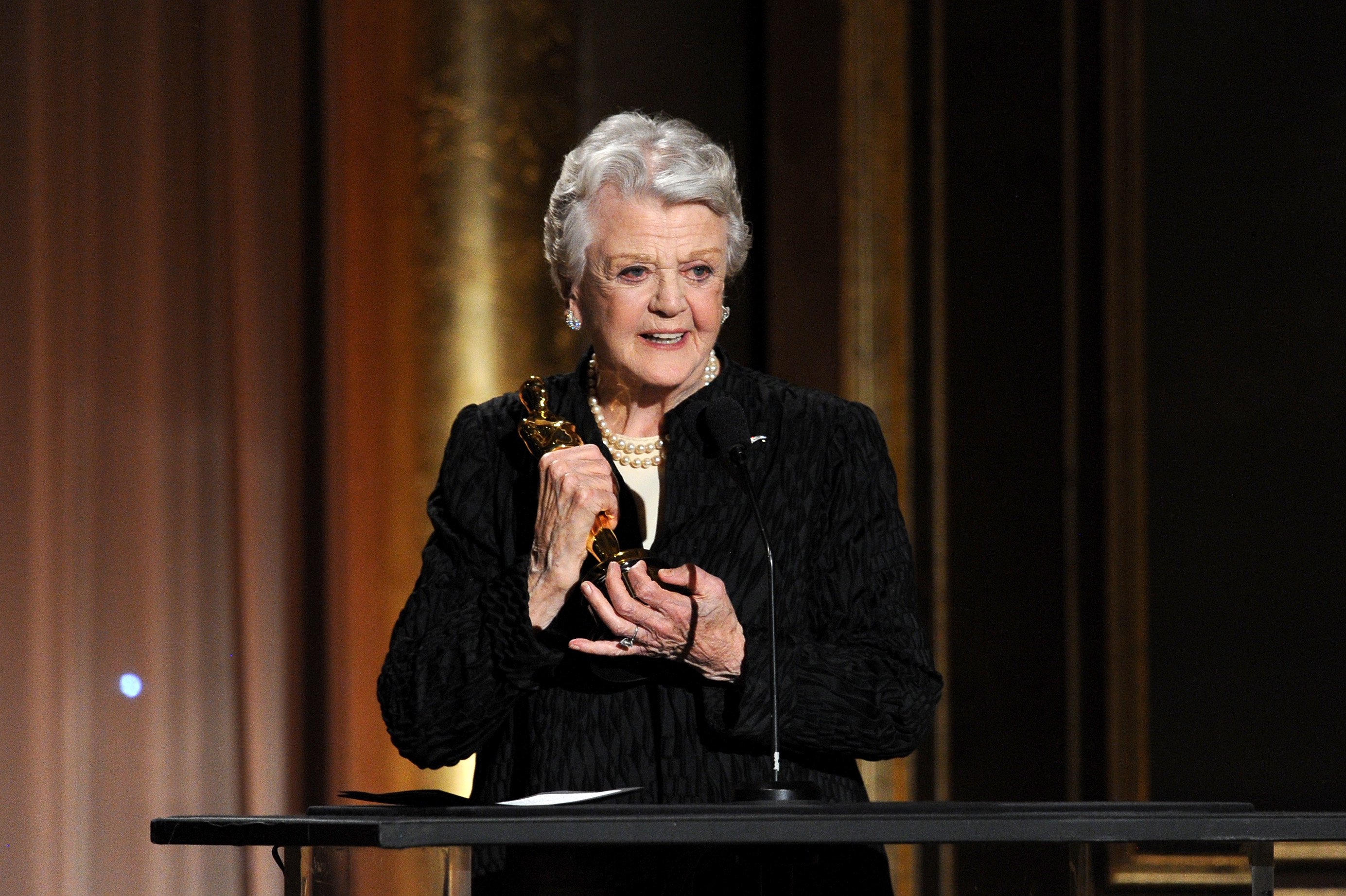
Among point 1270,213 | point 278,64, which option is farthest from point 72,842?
point 1270,213

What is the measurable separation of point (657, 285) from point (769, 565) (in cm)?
43

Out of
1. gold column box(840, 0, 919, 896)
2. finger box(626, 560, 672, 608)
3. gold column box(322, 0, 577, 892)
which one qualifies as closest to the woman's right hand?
finger box(626, 560, 672, 608)

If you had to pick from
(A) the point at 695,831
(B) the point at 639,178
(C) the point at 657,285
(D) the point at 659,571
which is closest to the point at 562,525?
(D) the point at 659,571

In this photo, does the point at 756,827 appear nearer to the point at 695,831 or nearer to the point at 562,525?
the point at 695,831

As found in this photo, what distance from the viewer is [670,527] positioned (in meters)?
2.08

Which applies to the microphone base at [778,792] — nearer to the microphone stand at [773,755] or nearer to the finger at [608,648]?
the microphone stand at [773,755]

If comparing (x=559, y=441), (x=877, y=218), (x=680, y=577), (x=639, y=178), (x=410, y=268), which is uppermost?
(x=877, y=218)

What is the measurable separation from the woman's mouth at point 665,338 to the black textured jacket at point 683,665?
0.33 ft

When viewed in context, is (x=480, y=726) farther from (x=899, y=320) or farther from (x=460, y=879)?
(x=899, y=320)

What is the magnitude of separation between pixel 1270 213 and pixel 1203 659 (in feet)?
3.51

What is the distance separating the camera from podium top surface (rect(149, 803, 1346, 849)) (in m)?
1.39

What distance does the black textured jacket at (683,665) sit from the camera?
1.90 metres

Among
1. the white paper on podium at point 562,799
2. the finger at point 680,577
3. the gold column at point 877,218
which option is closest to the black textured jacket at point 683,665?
the finger at point 680,577

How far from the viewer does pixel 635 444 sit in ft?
7.23
